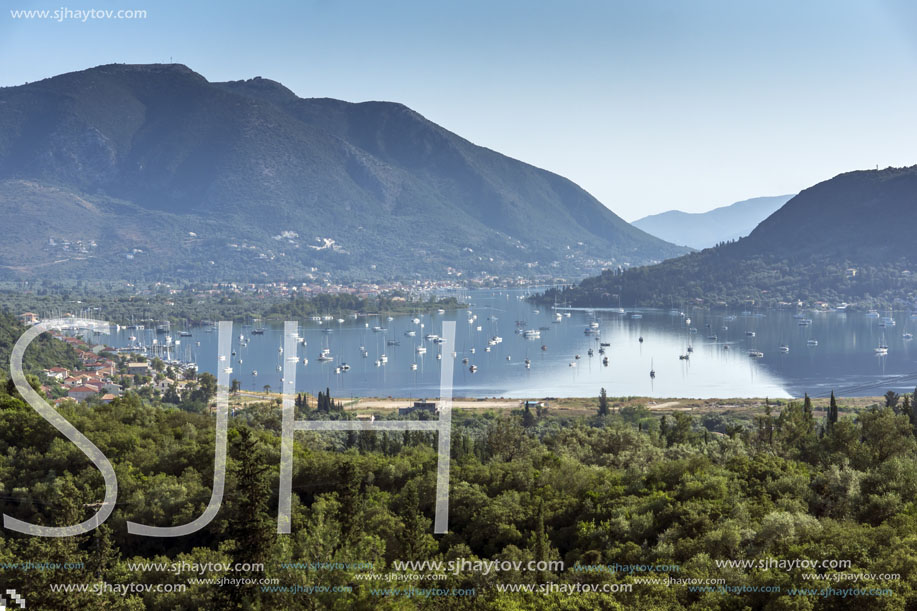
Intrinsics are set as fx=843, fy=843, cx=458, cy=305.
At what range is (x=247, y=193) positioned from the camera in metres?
140

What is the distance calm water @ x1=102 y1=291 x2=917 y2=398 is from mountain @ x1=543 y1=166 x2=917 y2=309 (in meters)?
7.55

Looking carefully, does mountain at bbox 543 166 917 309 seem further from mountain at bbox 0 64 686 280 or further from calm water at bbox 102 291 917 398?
mountain at bbox 0 64 686 280

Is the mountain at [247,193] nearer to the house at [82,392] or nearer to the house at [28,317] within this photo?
the house at [28,317]

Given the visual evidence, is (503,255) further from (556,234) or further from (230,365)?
(230,365)

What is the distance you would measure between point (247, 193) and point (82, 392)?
4353 inches

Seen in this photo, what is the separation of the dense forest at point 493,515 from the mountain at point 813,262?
2585 inches

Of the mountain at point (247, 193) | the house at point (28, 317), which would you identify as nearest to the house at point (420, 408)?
the house at point (28, 317)

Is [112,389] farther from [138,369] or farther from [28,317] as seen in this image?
[28,317]

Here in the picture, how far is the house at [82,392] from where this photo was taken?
32531mm

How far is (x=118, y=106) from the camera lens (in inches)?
5768

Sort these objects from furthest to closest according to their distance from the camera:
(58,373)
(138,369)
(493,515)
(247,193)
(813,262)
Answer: (247,193) → (813,262) → (138,369) → (58,373) → (493,515)

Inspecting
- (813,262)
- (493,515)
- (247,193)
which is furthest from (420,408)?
(247,193)

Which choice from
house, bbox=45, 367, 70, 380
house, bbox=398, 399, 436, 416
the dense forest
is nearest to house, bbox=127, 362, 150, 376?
house, bbox=45, 367, 70, 380

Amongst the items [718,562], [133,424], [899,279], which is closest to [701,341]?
[899,279]
